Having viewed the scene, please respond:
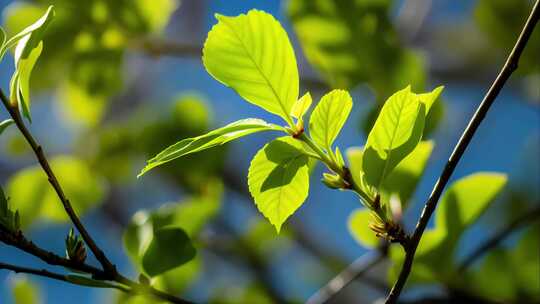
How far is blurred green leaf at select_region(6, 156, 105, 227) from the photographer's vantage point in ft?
3.01

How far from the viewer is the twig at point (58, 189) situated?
0.48 metres

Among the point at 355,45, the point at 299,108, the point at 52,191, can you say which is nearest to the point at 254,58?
the point at 299,108

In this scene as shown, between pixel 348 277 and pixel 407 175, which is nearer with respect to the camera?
pixel 407 175

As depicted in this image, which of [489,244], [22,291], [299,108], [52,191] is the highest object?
[52,191]

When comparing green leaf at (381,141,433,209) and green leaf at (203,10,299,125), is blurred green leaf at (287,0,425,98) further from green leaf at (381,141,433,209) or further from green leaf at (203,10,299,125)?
green leaf at (203,10,299,125)

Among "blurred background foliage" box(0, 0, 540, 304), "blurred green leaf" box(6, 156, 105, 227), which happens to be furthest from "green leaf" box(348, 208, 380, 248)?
"blurred green leaf" box(6, 156, 105, 227)

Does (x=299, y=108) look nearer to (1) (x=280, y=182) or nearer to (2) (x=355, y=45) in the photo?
(1) (x=280, y=182)

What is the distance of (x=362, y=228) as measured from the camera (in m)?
0.75

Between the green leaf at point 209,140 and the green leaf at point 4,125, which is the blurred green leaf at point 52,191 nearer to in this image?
the green leaf at point 4,125

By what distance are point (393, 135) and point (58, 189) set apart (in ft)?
0.82

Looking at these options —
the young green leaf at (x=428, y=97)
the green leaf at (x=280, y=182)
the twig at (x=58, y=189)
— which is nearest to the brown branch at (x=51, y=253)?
the twig at (x=58, y=189)

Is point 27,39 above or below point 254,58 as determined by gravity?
above

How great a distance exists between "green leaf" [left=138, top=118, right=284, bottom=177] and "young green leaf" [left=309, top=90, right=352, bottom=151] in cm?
3

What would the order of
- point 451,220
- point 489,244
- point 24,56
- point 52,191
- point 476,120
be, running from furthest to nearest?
point 52,191 < point 489,244 < point 451,220 < point 24,56 < point 476,120
